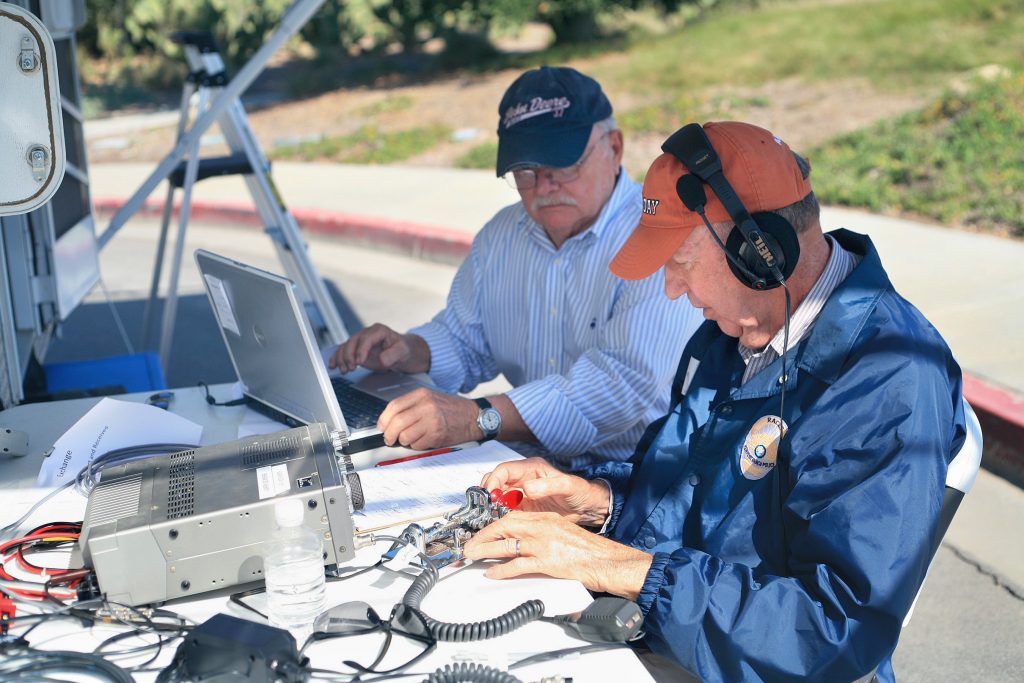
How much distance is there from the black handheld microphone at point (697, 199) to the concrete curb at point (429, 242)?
10.6ft

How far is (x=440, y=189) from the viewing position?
10430 mm

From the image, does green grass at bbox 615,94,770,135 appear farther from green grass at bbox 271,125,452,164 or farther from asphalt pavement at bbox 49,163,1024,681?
green grass at bbox 271,125,452,164

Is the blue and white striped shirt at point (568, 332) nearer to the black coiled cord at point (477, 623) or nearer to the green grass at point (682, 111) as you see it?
the black coiled cord at point (477, 623)

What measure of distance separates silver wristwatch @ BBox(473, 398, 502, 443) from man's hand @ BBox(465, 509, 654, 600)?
2.26 feet

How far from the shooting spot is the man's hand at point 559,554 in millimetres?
1853

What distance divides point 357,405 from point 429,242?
588 cm

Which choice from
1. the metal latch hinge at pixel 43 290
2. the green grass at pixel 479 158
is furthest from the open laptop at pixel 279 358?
the green grass at pixel 479 158

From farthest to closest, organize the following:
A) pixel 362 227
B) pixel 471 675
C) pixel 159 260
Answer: pixel 362 227 → pixel 159 260 → pixel 471 675

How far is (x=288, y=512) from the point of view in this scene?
1752 mm

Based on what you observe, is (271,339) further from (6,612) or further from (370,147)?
(370,147)

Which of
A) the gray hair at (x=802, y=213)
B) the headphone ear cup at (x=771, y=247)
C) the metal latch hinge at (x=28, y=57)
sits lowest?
the headphone ear cup at (x=771, y=247)

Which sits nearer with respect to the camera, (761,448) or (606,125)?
(761,448)

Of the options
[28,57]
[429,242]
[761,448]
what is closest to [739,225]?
[761,448]

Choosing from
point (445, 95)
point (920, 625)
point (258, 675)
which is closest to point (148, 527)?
point (258, 675)
